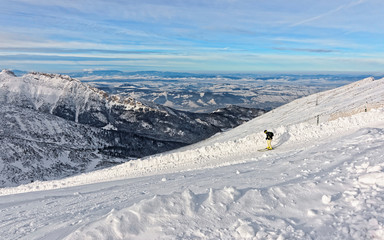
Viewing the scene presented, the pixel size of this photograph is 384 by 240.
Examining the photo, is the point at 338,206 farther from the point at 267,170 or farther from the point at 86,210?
the point at 86,210

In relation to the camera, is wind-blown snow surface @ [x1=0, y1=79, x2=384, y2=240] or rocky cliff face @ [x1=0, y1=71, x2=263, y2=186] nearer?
wind-blown snow surface @ [x1=0, y1=79, x2=384, y2=240]

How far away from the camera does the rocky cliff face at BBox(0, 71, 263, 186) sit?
8094 cm

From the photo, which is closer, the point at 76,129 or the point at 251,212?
the point at 251,212

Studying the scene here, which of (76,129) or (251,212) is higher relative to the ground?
(251,212)

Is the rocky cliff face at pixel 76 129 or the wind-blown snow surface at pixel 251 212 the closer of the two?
the wind-blown snow surface at pixel 251 212

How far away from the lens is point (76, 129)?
393ft

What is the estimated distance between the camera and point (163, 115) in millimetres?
173750

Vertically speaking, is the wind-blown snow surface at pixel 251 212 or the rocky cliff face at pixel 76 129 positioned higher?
the wind-blown snow surface at pixel 251 212

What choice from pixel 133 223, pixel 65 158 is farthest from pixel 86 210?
pixel 65 158

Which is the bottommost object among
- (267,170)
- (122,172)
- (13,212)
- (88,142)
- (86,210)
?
A: (88,142)

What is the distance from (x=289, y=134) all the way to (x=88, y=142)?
351 feet

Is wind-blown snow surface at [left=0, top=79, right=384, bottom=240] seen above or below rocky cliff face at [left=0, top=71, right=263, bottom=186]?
above

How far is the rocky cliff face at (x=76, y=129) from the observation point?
266 feet

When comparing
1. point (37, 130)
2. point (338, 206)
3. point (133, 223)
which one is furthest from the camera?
point (37, 130)
